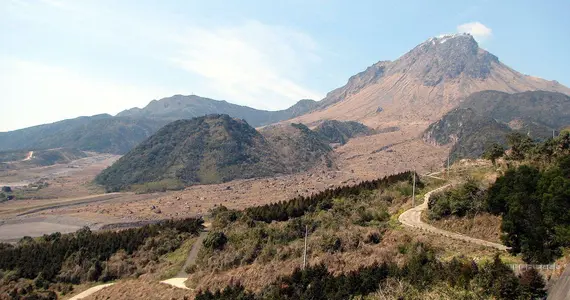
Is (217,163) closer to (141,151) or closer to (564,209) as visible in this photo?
(141,151)

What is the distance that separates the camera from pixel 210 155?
166m

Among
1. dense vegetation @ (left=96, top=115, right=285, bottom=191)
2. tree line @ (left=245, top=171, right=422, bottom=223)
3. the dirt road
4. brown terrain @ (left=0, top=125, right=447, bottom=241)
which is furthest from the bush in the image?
Result: dense vegetation @ (left=96, top=115, right=285, bottom=191)

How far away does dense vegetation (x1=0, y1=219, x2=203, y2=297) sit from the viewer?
137ft

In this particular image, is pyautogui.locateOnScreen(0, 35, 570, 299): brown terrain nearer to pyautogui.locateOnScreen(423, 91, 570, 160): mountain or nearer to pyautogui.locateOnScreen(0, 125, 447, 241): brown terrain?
pyautogui.locateOnScreen(0, 125, 447, 241): brown terrain

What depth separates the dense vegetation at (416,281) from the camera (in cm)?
1784

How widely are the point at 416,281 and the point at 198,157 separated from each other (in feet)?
490

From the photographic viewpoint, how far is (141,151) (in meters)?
179

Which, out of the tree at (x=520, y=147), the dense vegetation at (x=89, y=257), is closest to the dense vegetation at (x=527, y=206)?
the tree at (x=520, y=147)

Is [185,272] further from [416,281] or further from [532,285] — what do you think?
[532,285]

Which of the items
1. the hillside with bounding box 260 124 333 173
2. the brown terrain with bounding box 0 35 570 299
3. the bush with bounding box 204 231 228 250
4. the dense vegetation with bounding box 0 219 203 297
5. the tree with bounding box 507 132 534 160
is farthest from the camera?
the hillside with bounding box 260 124 333 173

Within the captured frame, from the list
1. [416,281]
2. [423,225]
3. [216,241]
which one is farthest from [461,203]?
[216,241]

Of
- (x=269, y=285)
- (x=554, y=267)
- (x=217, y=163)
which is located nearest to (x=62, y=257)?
(x=269, y=285)

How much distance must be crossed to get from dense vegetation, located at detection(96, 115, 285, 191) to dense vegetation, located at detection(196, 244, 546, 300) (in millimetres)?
123396

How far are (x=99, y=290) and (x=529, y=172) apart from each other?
32601mm
